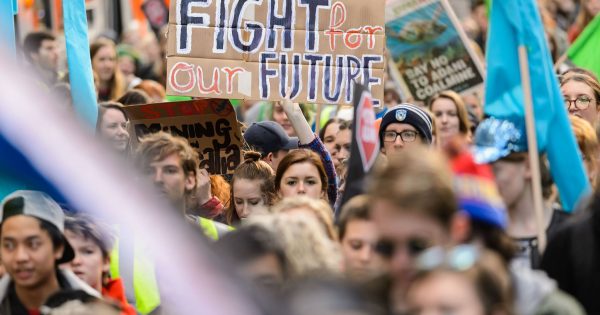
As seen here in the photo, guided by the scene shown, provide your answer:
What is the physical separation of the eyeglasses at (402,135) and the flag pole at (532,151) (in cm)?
194

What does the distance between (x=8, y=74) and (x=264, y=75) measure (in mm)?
4544

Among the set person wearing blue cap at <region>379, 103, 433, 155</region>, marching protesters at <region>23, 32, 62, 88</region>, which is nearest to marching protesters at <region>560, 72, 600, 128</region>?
person wearing blue cap at <region>379, 103, 433, 155</region>

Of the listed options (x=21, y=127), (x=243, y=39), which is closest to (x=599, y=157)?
(x=243, y=39)

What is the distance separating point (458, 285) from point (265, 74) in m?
5.01

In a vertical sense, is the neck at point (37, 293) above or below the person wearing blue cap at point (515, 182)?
below

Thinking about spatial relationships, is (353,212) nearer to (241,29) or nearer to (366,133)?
(366,133)

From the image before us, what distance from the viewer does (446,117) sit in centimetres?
1031

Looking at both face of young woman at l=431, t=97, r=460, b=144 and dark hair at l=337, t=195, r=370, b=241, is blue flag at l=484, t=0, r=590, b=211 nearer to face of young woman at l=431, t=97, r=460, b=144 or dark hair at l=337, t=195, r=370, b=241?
dark hair at l=337, t=195, r=370, b=241

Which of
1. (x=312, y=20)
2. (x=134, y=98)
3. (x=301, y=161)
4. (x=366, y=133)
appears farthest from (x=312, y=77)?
(x=366, y=133)

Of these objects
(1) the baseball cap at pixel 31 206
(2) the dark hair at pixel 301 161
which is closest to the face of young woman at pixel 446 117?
(2) the dark hair at pixel 301 161

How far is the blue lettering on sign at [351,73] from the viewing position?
955 cm

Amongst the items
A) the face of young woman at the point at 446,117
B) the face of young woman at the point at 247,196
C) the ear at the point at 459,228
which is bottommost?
the face of young woman at the point at 247,196

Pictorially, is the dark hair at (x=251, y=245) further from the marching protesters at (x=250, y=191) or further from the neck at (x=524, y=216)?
the marching protesters at (x=250, y=191)

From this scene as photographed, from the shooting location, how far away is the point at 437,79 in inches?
471
